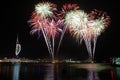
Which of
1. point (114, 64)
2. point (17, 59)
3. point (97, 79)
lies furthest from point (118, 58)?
point (97, 79)

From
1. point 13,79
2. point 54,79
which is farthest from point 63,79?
point 13,79

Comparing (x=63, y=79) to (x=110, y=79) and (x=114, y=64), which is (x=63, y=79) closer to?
(x=110, y=79)

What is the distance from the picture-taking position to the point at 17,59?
127 meters

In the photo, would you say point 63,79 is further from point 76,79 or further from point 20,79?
point 20,79

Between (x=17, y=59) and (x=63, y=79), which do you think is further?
(x=17, y=59)

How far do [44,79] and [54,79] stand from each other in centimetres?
120

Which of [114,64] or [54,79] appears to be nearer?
[54,79]

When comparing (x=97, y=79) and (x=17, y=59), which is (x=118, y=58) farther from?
(x=97, y=79)

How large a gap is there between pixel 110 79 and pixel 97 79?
1547 mm

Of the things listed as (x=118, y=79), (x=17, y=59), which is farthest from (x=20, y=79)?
(x=17, y=59)

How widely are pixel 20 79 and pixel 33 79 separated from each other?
1.52 metres

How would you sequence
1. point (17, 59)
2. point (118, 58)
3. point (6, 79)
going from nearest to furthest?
point (6, 79)
point (118, 58)
point (17, 59)

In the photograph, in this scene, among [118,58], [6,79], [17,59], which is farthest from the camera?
[17,59]

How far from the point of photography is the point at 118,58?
94.2 metres
